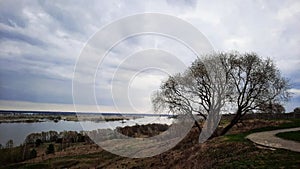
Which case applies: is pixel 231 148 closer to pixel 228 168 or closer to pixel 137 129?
pixel 228 168

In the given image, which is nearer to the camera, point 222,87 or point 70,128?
point 222,87

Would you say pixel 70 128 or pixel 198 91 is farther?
pixel 70 128

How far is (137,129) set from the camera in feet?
180

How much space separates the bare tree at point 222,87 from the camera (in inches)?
1121

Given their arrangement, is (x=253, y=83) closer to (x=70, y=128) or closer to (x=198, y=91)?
(x=198, y=91)

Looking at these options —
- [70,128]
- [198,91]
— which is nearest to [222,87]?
[198,91]

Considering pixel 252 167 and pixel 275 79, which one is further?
pixel 275 79

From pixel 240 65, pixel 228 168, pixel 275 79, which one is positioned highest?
pixel 240 65

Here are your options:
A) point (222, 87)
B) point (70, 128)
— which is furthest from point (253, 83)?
point (70, 128)

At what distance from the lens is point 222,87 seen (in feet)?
93.5

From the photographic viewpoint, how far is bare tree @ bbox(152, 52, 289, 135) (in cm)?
2848

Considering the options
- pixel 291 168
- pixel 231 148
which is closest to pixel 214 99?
pixel 231 148

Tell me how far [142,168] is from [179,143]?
9.00m

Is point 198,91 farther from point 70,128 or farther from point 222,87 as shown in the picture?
point 70,128
